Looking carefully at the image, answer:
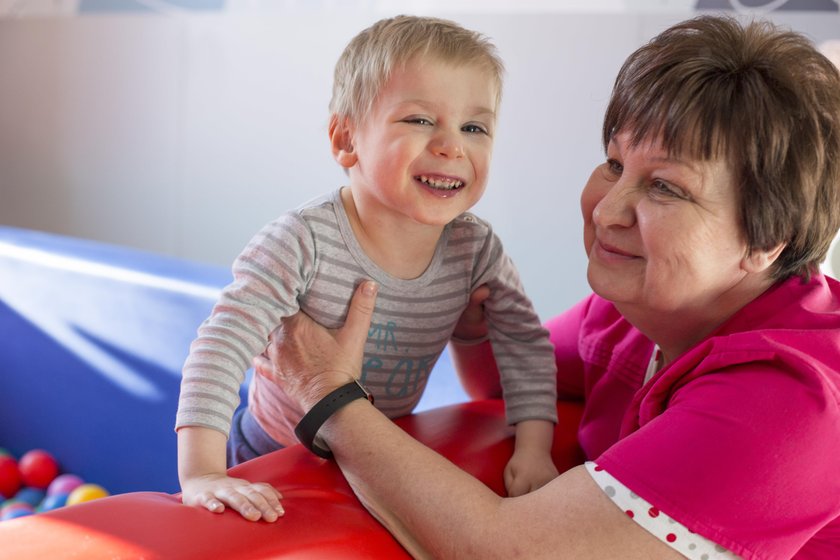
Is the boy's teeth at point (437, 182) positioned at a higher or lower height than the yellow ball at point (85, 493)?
higher

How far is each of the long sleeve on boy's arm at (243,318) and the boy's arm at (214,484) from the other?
16 mm

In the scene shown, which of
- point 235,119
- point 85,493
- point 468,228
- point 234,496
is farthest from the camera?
point 235,119

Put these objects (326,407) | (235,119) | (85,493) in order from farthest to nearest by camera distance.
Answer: (235,119), (85,493), (326,407)

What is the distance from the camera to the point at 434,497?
947mm

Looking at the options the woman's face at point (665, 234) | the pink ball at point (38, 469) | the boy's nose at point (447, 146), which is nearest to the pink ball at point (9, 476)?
the pink ball at point (38, 469)

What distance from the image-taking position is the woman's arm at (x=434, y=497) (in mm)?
874

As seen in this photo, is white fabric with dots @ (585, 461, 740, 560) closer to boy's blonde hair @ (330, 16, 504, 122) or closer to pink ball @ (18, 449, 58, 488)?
boy's blonde hair @ (330, 16, 504, 122)

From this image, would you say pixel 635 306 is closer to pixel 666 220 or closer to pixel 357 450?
pixel 666 220

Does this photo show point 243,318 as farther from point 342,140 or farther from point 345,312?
point 342,140

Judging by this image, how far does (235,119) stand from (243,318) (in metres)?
2.19

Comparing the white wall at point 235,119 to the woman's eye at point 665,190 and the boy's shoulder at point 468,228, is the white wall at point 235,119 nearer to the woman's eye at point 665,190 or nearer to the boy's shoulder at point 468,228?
the boy's shoulder at point 468,228

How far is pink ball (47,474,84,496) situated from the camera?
216cm

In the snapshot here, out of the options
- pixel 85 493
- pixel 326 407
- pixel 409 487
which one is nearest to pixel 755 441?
pixel 409 487

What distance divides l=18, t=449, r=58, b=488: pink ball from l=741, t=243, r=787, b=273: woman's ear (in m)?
1.79
